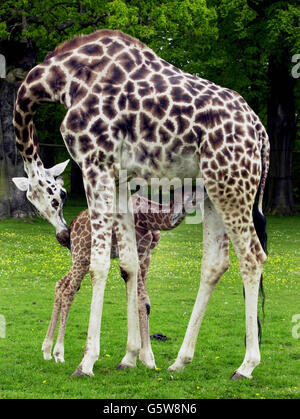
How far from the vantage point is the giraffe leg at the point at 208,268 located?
6.70 meters

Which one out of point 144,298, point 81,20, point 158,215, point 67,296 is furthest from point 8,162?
point 144,298

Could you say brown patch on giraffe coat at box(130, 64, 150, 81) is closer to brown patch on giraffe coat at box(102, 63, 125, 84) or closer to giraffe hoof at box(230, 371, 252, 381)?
brown patch on giraffe coat at box(102, 63, 125, 84)

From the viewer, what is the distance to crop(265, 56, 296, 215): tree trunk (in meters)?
27.8

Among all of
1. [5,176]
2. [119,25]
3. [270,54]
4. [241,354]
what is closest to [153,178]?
[241,354]

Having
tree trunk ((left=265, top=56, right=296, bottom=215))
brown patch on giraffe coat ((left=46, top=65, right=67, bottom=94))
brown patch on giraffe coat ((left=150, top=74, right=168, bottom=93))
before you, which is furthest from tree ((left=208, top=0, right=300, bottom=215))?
brown patch on giraffe coat ((left=46, top=65, right=67, bottom=94))

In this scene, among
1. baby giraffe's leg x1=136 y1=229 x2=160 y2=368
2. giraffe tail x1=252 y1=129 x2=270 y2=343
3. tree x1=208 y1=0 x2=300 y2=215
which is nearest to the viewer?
giraffe tail x1=252 y1=129 x2=270 y2=343

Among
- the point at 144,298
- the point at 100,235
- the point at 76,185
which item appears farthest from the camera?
the point at 76,185

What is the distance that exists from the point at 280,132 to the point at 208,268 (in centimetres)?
2222

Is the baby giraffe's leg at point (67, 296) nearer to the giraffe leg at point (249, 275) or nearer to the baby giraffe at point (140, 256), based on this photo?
the baby giraffe at point (140, 256)

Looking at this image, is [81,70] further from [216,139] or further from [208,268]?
[208,268]

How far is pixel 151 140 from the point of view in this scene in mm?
6320

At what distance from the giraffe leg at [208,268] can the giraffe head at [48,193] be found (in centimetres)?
176

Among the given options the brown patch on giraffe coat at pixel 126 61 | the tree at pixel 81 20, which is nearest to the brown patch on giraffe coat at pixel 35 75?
the brown patch on giraffe coat at pixel 126 61

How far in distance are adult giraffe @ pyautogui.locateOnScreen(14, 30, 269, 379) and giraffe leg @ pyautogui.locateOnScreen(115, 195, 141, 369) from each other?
39cm
